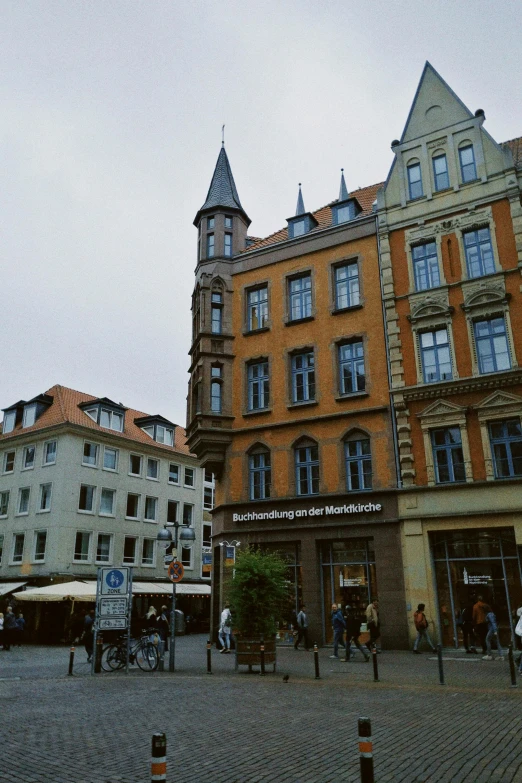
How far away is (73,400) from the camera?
49938mm

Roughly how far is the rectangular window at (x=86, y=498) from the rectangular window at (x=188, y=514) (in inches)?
415

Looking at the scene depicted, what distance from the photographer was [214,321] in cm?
3197

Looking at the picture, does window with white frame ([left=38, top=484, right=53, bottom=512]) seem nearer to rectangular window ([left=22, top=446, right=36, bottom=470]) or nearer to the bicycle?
rectangular window ([left=22, top=446, right=36, bottom=470])

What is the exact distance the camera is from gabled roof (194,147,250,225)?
114 feet

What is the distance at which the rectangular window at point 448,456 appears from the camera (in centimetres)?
2453

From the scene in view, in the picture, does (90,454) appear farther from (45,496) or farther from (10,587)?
(10,587)

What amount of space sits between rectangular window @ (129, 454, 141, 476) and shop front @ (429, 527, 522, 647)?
96.9 feet

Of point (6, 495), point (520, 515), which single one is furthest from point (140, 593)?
point (520, 515)

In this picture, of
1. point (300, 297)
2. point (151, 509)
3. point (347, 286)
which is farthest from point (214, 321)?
point (151, 509)

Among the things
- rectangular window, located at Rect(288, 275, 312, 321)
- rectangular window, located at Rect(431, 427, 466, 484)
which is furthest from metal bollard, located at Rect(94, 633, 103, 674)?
rectangular window, located at Rect(288, 275, 312, 321)

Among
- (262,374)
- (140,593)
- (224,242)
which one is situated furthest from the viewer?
(140,593)

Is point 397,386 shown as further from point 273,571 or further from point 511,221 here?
point 273,571

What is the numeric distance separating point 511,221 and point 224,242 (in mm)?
14421

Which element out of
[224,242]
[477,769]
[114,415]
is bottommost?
[477,769]
